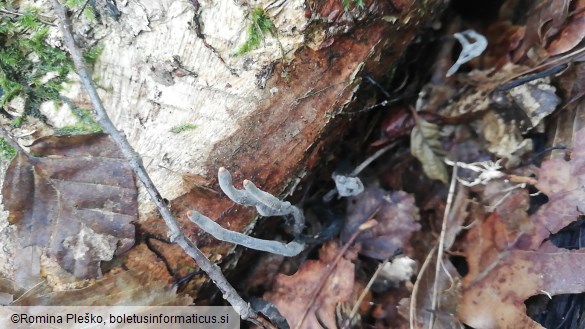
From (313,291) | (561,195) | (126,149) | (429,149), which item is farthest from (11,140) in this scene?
(561,195)

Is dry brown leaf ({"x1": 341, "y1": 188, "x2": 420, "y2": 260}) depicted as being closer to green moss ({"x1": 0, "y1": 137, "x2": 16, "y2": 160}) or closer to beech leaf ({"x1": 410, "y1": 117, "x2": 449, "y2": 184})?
beech leaf ({"x1": 410, "y1": 117, "x2": 449, "y2": 184})

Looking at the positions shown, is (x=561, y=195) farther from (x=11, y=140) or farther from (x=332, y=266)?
(x=11, y=140)

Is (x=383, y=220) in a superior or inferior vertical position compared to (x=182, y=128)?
inferior

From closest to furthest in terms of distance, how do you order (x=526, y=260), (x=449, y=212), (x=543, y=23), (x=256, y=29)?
(x=256, y=29) < (x=526, y=260) < (x=543, y=23) < (x=449, y=212)

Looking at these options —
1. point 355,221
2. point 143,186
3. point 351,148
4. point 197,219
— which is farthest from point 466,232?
point 143,186

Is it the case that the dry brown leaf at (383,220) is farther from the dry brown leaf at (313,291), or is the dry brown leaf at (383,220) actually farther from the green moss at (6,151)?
the green moss at (6,151)

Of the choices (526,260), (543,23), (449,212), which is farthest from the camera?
(449,212)

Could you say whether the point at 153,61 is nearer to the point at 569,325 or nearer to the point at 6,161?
the point at 6,161
